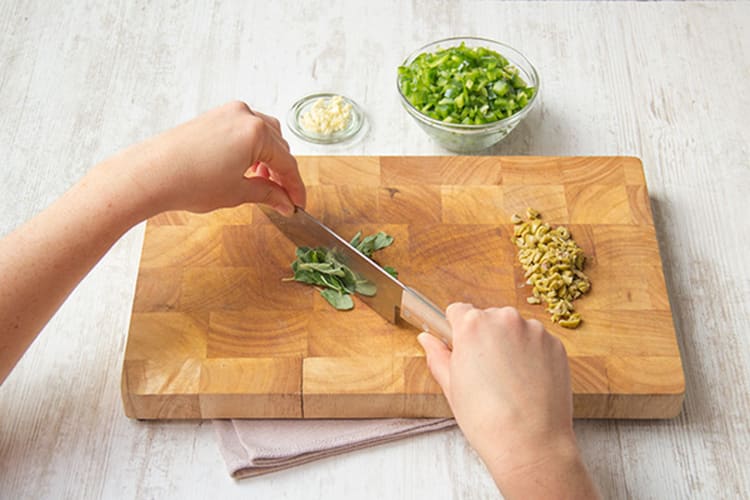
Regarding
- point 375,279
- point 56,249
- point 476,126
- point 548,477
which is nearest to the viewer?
point 548,477

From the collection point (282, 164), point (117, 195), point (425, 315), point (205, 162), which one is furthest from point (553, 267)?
point (117, 195)

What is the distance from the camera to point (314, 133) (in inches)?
73.4

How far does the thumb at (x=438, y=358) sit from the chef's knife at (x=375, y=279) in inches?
0.6

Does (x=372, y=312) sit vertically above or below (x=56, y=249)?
below

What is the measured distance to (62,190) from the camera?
1.80 metres

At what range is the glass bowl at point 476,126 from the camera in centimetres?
172

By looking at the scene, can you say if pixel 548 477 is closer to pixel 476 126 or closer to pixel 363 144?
pixel 476 126

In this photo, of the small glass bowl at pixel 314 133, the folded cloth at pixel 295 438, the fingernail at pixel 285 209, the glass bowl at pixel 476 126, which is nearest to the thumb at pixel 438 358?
the folded cloth at pixel 295 438

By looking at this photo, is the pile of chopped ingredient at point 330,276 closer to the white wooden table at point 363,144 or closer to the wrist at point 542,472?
the white wooden table at point 363,144

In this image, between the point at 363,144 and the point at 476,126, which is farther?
the point at 363,144

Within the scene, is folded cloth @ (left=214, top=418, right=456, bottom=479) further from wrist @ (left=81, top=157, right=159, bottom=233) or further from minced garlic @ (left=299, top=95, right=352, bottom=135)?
minced garlic @ (left=299, top=95, right=352, bottom=135)

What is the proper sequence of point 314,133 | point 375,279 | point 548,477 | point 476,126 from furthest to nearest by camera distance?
point 314,133, point 476,126, point 375,279, point 548,477

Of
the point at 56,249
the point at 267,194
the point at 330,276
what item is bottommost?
the point at 330,276

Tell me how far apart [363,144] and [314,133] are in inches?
4.3
